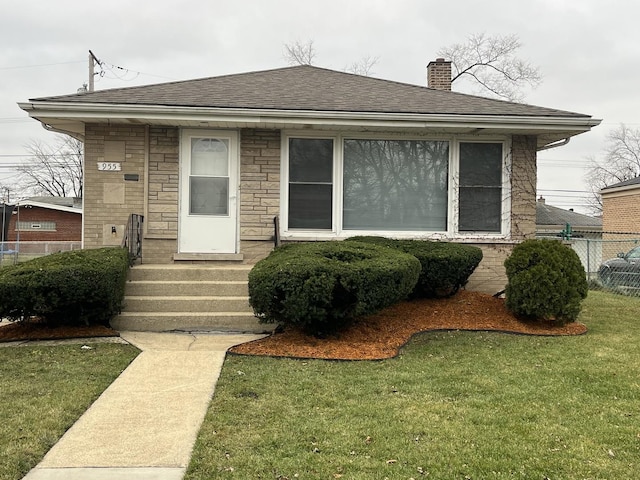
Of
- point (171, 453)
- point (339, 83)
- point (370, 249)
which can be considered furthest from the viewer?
point (339, 83)

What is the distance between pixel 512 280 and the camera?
718 cm

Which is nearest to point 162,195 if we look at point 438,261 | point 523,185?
point 438,261

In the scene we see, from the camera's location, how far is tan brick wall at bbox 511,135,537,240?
8.84 metres

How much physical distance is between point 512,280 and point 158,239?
5506mm

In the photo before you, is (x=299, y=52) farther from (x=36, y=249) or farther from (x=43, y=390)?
(x=43, y=390)

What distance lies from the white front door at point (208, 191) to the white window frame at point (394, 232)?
2.74ft

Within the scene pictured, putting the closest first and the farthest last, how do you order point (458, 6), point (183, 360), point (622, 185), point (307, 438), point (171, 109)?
point (307, 438) → point (183, 360) → point (171, 109) → point (622, 185) → point (458, 6)

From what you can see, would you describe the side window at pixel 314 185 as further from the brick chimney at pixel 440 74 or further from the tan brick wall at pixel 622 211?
the tan brick wall at pixel 622 211

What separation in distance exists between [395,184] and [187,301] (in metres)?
4.05

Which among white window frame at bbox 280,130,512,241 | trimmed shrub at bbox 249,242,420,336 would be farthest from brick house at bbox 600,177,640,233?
trimmed shrub at bbox 249,242,420,336

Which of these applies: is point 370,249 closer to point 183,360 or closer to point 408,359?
point 408,359

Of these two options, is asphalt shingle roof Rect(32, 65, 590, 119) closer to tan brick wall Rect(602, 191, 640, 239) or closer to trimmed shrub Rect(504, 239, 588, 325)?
trimmed shrub Rect(504, 239, 588, 325)

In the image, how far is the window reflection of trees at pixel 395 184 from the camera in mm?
8844

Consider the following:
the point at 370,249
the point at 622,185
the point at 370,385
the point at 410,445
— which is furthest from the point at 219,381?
the point at 622,185
